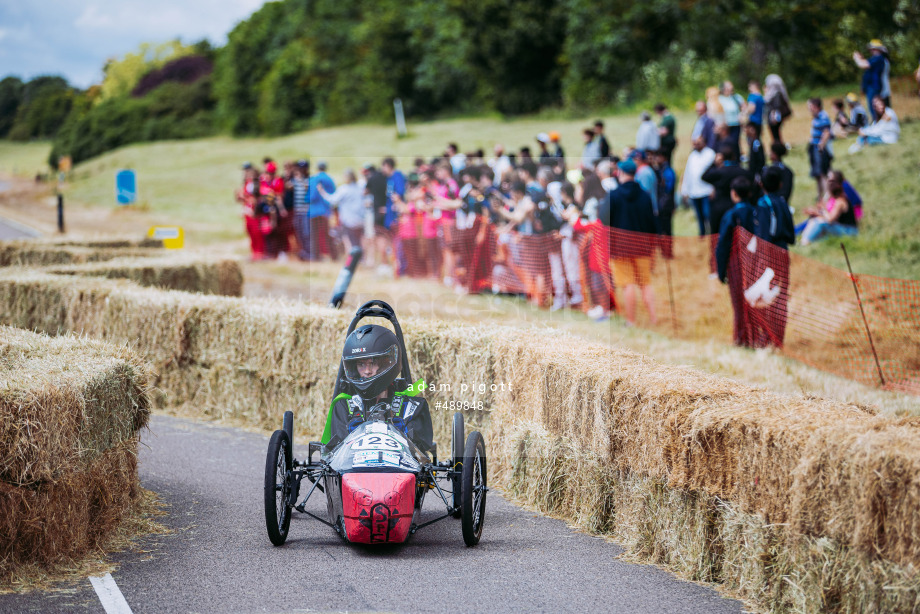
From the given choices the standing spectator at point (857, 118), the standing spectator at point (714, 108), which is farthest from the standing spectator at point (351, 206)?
the standing spectator at point (857, 118)

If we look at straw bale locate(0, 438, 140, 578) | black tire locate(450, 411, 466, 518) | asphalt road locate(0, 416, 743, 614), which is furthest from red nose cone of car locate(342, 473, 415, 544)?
straw bale locate(0, 438, 140, 578)

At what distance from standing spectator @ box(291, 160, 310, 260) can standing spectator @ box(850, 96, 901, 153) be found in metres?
12.4

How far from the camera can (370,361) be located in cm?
749

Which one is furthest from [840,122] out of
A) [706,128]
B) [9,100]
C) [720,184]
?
[9,100]

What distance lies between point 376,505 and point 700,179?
40.7 feet

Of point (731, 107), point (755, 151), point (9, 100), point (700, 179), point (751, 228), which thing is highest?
point (9, 100)

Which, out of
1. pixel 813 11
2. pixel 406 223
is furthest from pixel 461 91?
pixel 406 223

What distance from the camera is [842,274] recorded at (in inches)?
626

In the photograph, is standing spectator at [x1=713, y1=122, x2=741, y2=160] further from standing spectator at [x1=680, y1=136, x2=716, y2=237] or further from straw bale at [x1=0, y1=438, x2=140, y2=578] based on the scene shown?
straw bale at [x1=0, y1=438, x2=140, y2=578]

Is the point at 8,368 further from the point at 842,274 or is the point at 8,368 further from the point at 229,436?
the point at 842,274

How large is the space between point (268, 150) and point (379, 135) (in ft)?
27.9

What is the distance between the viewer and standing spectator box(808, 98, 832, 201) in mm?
18484

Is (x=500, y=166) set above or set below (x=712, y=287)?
above

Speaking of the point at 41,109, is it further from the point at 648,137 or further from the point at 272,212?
the point at 648,137
